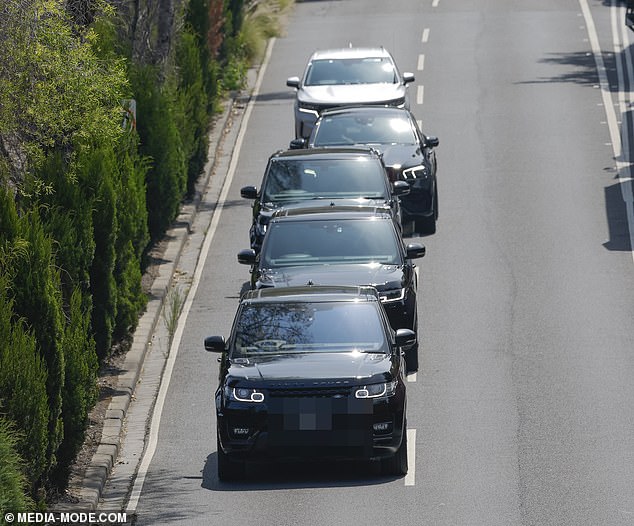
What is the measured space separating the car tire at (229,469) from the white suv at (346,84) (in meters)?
15.9

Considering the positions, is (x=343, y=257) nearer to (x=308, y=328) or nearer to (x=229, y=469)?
(x=308, y=328)

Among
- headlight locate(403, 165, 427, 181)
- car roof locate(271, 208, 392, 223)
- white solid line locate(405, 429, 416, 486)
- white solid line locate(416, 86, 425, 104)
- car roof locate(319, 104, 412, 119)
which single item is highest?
car roof locate(271, 208, 392, 223)

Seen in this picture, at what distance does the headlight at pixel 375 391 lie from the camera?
44.6 ft

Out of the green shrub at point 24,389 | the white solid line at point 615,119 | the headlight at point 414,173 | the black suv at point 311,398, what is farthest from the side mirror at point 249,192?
the green shrub at point 24,389

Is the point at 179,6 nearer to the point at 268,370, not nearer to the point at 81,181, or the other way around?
the point at 81,181

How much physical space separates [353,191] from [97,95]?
6.37 metres

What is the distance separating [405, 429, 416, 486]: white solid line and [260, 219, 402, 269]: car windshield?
9.80ft

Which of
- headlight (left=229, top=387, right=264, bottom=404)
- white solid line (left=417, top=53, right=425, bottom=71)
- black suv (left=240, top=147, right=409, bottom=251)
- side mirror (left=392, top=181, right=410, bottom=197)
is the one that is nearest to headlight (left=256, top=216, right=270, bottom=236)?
black suv (left=240, top=147, right=409, bottom=251)

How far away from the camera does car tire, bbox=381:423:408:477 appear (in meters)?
14.1

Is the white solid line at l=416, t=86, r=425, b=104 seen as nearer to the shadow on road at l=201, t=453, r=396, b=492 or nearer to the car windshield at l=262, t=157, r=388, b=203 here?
the car windshield at l=262, t=157, r=388, b=203

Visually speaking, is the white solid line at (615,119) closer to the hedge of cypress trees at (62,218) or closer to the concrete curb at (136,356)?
the concrete curb at (136,356)

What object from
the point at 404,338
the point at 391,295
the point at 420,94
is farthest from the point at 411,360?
the point at 420,94

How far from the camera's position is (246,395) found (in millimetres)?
13688

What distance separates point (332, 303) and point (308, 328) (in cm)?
53
